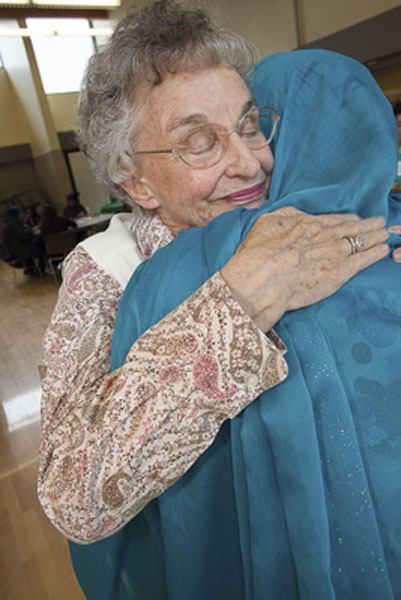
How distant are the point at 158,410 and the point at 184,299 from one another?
0.20 metres

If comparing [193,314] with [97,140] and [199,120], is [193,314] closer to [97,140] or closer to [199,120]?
[199,120]

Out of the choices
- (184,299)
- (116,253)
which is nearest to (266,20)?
(116,253)

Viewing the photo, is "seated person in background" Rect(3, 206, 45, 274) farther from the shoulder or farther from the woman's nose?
the woman's nose

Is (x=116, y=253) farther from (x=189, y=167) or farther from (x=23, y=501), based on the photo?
(x=23, y=501)

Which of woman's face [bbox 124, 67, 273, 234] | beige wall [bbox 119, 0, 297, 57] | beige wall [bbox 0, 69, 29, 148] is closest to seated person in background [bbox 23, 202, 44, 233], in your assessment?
beige wall [bbox 0, 69, 29, 148]

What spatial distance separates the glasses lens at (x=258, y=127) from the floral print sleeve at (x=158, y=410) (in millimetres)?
446

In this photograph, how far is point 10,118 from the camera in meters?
12.1

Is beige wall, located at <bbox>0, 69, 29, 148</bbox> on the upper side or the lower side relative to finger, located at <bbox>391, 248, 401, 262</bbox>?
lower

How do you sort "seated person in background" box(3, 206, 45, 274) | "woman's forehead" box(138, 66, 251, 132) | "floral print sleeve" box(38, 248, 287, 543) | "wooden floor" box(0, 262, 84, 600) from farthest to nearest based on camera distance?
"seated person in background" box(3, 206, 45, 274)
"wooden floor" box(0, 262, 84, 600)
"woman's forehead" box(138, 66, 251, 132)
"floral print sleeve" box(38, 248, 287, 543)

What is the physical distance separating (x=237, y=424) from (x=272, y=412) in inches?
2.9

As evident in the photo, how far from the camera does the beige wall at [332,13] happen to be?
13.8ft

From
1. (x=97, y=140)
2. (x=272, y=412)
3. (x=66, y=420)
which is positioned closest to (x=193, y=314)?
(x=272, y=412)

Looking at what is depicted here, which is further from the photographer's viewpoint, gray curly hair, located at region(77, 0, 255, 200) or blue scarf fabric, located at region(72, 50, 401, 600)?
gray curly hair, located at region(77, 0, 255, 200)

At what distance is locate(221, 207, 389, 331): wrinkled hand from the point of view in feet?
2.26
